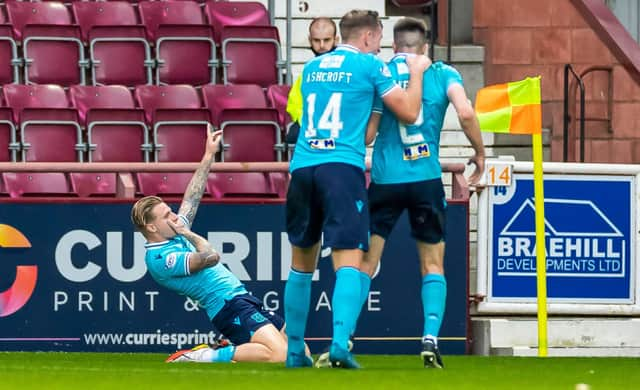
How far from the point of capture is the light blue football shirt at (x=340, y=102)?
8.60 metres

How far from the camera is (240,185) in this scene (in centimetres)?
1359

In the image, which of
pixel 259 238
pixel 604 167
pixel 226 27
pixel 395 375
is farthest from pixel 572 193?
pixel 395 375

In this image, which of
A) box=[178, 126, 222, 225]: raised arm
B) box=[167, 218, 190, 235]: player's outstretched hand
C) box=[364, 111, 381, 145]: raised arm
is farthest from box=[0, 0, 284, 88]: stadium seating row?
box=[364, 111, 381, 145]: raised arm

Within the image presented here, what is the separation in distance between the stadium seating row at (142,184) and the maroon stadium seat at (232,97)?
3.27 ft

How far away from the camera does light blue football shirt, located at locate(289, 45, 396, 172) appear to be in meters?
8.60

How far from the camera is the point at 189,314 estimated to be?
40.2 ft

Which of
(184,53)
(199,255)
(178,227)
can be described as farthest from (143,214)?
(184,53)

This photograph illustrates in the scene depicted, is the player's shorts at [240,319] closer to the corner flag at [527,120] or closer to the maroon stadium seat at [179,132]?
the corner flag at [527,120]

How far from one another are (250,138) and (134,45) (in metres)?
1.53

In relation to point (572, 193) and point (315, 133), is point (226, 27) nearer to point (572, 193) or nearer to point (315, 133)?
point (572, 193)

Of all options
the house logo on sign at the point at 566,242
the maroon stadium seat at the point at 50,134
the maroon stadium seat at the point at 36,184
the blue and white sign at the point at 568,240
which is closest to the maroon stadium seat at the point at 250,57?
the maroon stadium seat at the point at 50,134

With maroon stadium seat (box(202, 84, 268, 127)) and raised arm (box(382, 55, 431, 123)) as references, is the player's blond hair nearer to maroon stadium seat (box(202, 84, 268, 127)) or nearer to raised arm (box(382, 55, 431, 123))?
raised arm (box(382, 55, 431, 123))

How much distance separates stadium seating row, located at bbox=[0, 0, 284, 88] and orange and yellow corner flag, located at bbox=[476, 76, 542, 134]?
125 inches

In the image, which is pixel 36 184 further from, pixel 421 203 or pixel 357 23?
pixel 357 23
